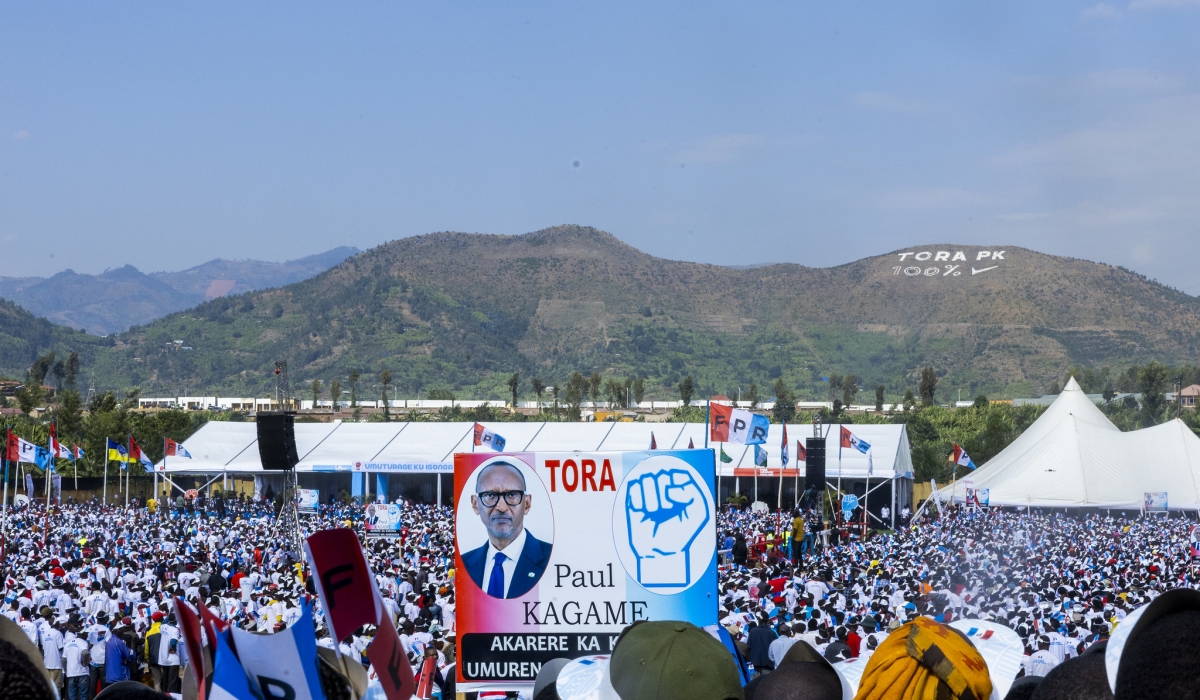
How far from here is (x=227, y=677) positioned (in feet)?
7.96

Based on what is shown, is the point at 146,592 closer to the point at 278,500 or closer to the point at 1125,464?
the point at 278,500

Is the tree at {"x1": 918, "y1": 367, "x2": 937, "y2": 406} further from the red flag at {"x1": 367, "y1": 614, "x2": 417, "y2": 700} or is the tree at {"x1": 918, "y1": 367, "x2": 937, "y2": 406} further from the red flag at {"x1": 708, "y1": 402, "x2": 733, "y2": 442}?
the red flag at {"x1": 367, "y1": 614, "x2": 417, "y2": 700}

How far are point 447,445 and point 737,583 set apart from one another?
31.4 m

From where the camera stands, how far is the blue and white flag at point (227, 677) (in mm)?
2414

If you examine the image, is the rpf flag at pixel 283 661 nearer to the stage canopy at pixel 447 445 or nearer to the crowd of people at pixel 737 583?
the crowd of people at pixel 737 583

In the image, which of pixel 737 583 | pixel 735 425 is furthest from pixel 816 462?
pixel 737 583

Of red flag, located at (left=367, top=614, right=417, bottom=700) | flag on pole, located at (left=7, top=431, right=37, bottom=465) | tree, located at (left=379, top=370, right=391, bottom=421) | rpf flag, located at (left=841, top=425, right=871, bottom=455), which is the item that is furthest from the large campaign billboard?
tree, located at (left=379, top=370, right=391, bottom=421)

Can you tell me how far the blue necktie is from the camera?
256 inches

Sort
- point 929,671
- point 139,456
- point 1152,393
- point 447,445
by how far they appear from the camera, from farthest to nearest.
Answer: point 1152,393
point 447,445
point 139,456
point 929,671

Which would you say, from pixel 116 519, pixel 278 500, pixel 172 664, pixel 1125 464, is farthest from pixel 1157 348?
pixel 172 664

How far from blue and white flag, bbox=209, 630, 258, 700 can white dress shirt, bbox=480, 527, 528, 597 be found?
410 centimetres

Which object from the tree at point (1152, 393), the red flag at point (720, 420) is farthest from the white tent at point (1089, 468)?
the tree at point (1152, 393)

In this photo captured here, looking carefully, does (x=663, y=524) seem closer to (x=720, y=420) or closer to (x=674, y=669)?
(x=674, y=669)

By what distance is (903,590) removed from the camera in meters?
18.2
